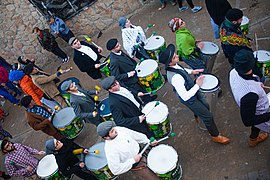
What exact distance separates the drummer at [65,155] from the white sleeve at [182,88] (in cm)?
171

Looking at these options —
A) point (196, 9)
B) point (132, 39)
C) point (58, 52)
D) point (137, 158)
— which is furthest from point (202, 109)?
point (58, 52)

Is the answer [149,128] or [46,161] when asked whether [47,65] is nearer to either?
[46,161]

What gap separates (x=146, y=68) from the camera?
215 inches

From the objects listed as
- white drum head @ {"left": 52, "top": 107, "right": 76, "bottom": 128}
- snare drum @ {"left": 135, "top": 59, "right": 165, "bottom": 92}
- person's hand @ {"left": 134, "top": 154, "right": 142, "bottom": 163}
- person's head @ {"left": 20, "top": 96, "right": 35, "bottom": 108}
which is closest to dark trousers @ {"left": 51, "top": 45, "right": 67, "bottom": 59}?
white drum head @ {"left": 52, "top": 107, "right": 76, "bottom": 128}

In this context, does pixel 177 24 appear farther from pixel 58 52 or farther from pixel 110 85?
pixel 58 52

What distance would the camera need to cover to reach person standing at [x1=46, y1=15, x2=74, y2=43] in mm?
8375

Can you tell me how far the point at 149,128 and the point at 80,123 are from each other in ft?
5.77

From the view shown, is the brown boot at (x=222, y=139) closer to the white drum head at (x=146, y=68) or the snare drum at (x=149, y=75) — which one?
the snare drum at (x=149, y=75)

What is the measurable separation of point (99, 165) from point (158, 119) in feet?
3.66

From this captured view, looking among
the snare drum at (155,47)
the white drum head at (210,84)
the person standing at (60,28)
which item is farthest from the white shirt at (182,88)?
the person standing at (60,28)

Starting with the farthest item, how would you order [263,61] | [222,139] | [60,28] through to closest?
1. [60,28]
2. [222,139]
3. [263,61]

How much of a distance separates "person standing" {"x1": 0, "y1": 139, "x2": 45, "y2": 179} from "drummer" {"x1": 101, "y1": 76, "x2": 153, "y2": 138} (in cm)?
198

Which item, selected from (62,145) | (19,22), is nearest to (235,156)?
(62,145)

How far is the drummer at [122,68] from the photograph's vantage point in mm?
5246
